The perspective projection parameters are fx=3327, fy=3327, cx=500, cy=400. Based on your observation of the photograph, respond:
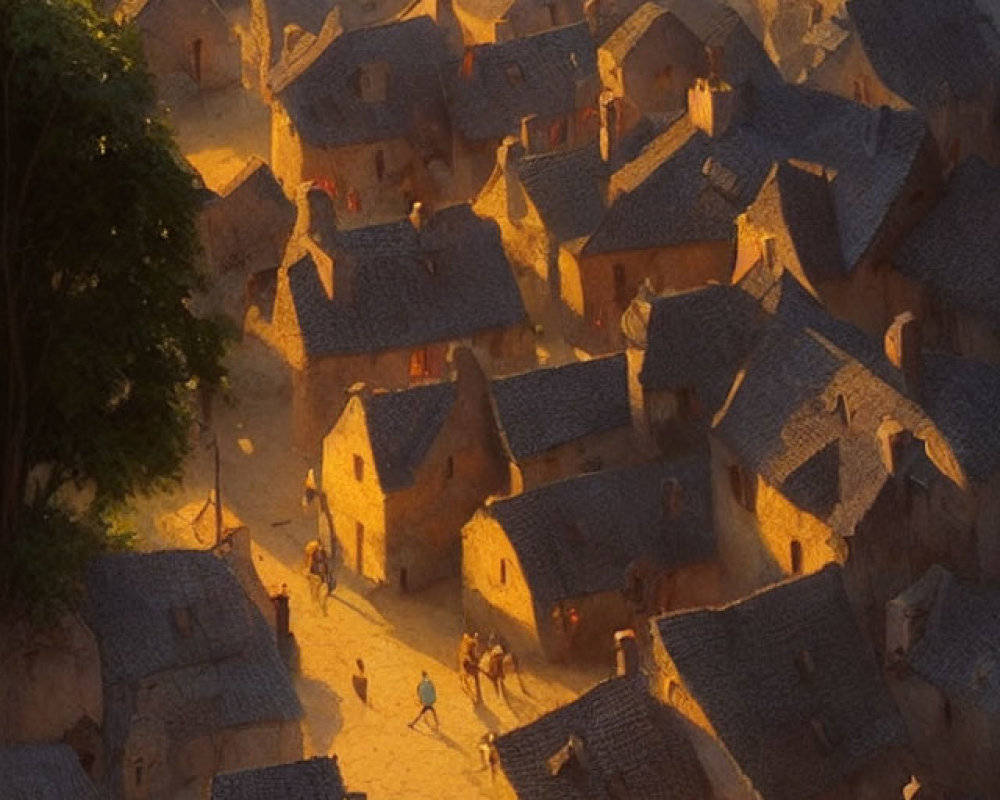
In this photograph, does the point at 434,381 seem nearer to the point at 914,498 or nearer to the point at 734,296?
the point at 734,296

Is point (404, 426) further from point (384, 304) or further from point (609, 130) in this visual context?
point (609, 130)

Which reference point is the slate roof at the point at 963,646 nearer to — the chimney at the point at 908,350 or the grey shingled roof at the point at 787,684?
the grey shingled roof at the point at 787,684

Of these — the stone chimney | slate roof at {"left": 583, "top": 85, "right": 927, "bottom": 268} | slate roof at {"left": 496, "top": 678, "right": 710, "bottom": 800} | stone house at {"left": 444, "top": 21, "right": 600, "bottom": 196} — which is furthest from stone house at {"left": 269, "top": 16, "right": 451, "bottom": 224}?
slate roof at {"left": 496, "top": 678, "right": 710, "bottom": 800}

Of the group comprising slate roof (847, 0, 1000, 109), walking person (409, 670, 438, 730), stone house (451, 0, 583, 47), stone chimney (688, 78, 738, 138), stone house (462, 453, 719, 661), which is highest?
stone house (451, 0, 583, 47)

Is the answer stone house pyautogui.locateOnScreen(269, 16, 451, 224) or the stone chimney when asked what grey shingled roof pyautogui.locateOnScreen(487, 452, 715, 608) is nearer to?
the stone chimney

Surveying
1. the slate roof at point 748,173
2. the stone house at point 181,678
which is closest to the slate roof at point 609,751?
the stone house at point 181,678

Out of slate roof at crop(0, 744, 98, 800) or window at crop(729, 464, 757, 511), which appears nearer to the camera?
slate roof at crop(0, 744, 98, 800)
